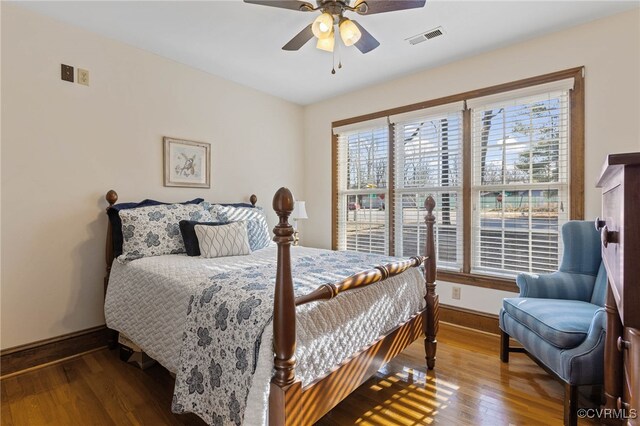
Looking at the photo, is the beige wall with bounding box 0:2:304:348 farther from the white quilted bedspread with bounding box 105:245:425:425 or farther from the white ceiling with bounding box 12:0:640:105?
the white quilted bedspread with bounding box 105:245:425:425

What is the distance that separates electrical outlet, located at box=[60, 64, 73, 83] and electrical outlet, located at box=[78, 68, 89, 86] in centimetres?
5

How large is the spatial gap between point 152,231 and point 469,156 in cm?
298

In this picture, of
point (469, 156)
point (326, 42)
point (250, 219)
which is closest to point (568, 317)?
point (469, 156)

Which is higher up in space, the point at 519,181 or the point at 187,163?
the point at 187,163

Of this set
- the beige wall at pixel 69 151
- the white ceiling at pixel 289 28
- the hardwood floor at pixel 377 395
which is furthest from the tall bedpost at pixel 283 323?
the beige wall at pixel 69 151

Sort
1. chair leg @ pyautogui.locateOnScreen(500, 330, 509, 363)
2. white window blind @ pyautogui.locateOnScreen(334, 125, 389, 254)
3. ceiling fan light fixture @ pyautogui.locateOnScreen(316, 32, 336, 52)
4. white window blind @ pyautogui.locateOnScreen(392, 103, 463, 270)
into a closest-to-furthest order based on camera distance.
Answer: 1. ceiling fan light fixture @ pyautogui.locateOnScreen(316, 32, 336, 52)
2. chair leg @ pyautogui.locateOnScreen(500, 330, 509, 363)
3. white window blind @ pyautogui.locateOnScreen(392, 103, 463, 270)
4. white window blind @ pyautogui.locateOnScreen(334, 125, 389, 254)

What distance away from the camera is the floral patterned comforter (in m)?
1.30

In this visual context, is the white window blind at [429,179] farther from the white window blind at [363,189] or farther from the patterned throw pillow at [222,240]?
the patterned throw pillow at [222,240]

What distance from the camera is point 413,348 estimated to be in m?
2.66

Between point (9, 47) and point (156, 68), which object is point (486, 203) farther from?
point (9, 47)

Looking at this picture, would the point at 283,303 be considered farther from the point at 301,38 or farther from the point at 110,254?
the point at 110,254

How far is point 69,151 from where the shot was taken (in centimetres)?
250

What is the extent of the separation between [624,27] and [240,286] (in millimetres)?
3275

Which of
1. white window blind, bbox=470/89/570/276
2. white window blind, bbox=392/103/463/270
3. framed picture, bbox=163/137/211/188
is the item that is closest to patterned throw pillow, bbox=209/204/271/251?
framed picture, bbox=163/137/211/188
